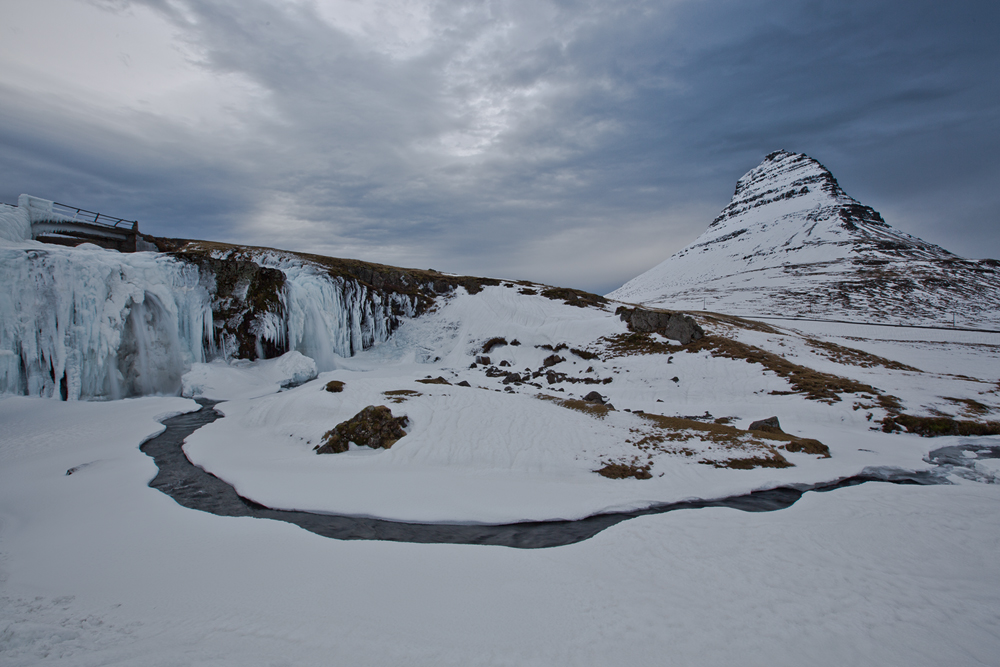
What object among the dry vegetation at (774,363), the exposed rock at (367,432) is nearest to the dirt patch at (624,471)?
the exposed rock at (367,432)

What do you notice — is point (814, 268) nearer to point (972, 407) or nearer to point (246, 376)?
point (972, 407)

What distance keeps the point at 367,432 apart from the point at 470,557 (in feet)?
24.0

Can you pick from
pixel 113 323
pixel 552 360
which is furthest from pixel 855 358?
pixel 113 323

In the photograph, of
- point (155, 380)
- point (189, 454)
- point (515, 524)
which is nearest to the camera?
point (515, 524)

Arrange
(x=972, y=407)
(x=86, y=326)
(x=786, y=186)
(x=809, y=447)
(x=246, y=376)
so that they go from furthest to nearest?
1. (x=786, y=186)
2. (x=246, y=376)
3. (x=972, y=407)
4. (x=86, y=326)
5. (x=809, y=447)

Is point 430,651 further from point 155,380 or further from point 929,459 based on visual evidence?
point 155,380

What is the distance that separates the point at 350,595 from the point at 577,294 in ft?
129

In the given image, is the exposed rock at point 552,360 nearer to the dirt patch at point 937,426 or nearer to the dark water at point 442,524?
the dirt patch at point 937,426

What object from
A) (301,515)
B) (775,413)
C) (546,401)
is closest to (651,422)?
(546,401)

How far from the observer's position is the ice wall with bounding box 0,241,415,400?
16484 mm

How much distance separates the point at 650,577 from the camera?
251 inches

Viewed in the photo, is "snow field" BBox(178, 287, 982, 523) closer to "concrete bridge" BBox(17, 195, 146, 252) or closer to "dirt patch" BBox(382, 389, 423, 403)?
"dirt patch" BBox(382, 389, 423, 403)

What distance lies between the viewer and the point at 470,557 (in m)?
7.14

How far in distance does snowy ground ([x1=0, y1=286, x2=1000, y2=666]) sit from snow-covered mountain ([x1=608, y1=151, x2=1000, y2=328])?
213 feet
